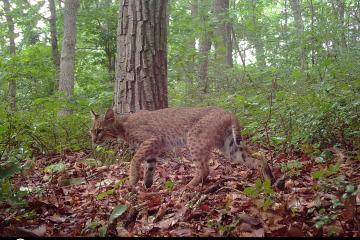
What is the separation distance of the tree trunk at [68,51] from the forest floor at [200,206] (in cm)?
668

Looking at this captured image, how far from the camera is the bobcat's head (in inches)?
247

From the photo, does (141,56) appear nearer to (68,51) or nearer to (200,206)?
(200,206)

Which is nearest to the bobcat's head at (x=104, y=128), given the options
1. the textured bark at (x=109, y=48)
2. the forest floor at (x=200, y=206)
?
the forest floor at (x=200, y=206)

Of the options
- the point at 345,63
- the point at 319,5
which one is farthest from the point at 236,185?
the point at 319,5

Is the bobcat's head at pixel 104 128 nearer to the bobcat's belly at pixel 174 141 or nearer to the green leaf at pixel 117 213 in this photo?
the bobcat's belly at pixel 174 141

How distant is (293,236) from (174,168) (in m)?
3.77

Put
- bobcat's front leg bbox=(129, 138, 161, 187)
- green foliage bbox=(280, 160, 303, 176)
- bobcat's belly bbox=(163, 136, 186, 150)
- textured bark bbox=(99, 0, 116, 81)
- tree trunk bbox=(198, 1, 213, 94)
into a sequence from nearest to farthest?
green foliage bbox=(280, 160, 303, 176)
bobcat's front leg bbox=(129, 138, 161, 187)
bobcat's belly bbox=(163, 136, 186, 150)
textured bark bbox=(99, 0, 116, 81)
tree trunk bbox=(198, 1, 213, 94)

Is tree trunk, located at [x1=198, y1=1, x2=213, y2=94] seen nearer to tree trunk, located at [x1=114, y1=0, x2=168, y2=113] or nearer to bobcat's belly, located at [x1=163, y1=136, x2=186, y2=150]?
tree trunk, located at [x1=114, y1=0, x2=168, y2=113]

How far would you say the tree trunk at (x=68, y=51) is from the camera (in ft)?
39.6

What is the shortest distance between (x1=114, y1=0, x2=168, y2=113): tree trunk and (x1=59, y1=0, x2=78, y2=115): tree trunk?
5568 millimetres

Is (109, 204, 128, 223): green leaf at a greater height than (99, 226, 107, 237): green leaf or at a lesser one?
greater

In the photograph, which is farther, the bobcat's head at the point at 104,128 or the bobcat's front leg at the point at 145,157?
the bobcat's head at the point at 104,128

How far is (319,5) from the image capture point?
12.1 m

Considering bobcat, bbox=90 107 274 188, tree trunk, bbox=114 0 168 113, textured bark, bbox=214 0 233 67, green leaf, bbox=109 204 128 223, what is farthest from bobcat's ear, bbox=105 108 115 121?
textured bark, bbox=214 0 233 67
